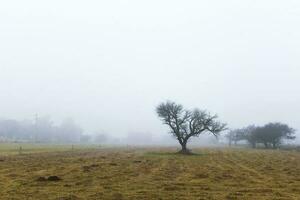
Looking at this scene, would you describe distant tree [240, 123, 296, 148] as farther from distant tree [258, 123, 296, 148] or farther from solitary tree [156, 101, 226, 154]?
solitary tree [156, 101, 226, 154]

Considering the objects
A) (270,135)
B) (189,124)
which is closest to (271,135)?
(270,135)

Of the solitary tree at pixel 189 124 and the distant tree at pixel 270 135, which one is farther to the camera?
the distant tree at pixel 270 135

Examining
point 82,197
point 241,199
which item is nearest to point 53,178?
point 82,197

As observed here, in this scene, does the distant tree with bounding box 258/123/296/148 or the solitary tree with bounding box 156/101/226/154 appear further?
the distant tree with bounding box 258/123/296/148

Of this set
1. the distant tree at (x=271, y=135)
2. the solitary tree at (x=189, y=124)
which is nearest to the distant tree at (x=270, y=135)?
the distant tree at (x=271, y=135)

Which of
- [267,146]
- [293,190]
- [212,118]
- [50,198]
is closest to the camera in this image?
[50,198]

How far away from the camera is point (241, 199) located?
2048 centimetres

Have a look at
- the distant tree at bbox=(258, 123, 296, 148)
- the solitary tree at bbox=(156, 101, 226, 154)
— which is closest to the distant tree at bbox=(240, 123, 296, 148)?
the distant tree at bbox=(258, 123, 296, 148)

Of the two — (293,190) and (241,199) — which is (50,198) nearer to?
(241,199)

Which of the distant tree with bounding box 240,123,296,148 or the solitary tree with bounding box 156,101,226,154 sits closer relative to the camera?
the solitary tree with bounding box 156,101,226,154

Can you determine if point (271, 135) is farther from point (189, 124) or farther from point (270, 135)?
point (189, 124)

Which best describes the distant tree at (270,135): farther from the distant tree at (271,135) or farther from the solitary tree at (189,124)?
the solitary tree at (189,124)

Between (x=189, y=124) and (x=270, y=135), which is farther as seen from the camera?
(x=270, y=135)

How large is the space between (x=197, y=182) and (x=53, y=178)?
9523 millimetres
